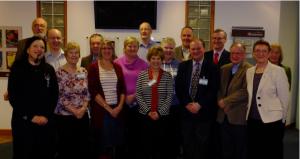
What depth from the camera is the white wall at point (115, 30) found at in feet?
17.3

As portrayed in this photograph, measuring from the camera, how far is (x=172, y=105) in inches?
140

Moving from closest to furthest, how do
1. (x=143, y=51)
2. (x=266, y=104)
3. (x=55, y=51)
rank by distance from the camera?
(x=266, y=104) → (x=55, y=51) → (x=143, y=51)

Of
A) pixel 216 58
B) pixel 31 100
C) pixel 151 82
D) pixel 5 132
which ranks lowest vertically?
pixel 5 132

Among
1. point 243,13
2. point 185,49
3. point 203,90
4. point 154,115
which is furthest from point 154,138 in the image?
point 243,13

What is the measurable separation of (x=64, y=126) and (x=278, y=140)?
6.88 feet

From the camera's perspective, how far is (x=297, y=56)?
6.03m

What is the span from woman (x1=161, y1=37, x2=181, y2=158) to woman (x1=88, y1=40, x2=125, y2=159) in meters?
0.53

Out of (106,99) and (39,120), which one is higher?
(106,99)

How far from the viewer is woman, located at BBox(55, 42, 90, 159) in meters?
3.22

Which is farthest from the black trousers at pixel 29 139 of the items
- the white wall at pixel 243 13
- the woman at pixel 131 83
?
the white wall at pixel 243 13

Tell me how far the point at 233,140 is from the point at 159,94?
2.94 ft

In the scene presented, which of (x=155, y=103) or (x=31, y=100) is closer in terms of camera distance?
(x=31, y=100)

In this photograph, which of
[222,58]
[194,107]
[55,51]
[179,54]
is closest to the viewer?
[194,107]

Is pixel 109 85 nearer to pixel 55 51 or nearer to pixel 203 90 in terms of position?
pixel 55 51
